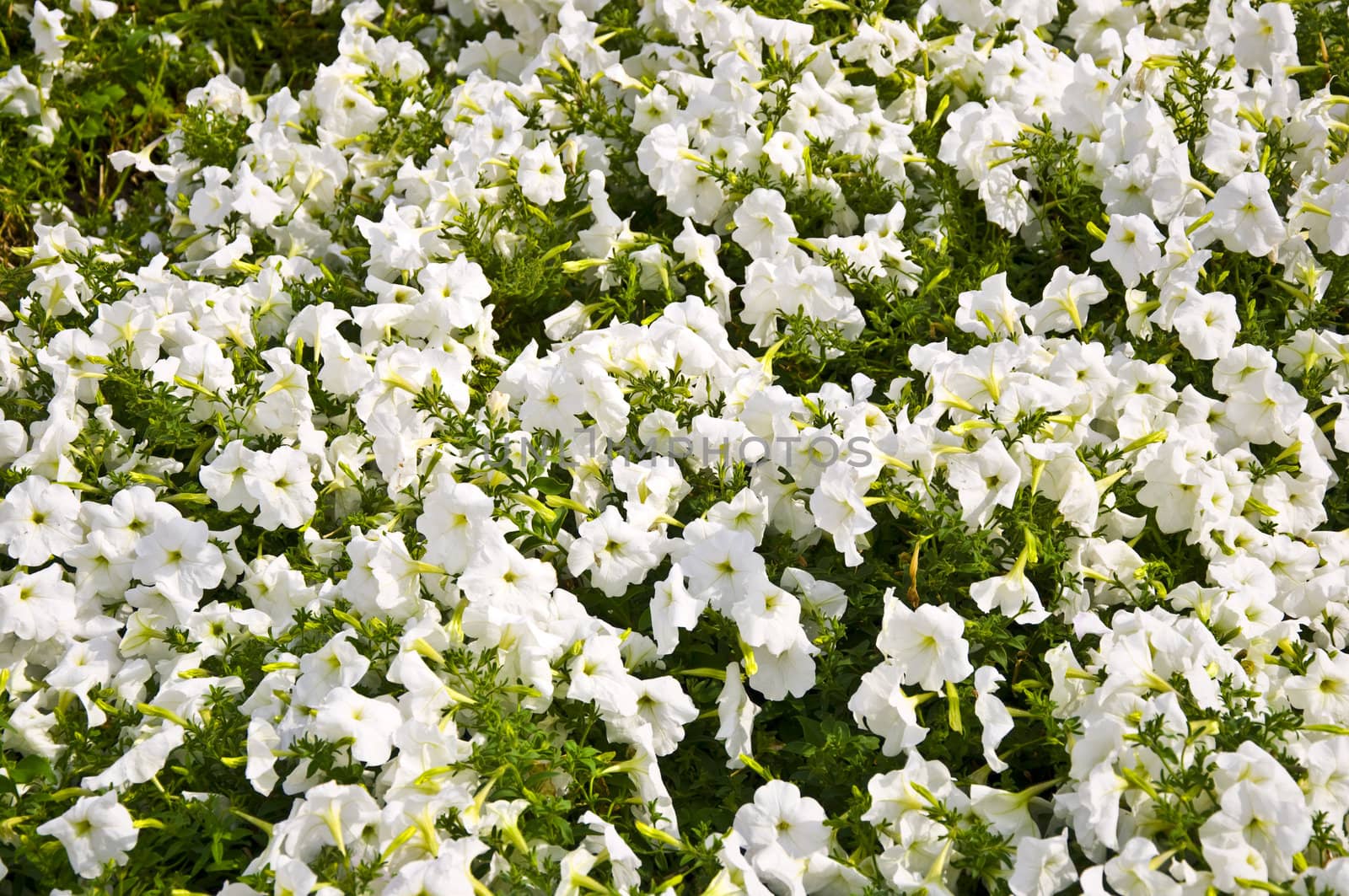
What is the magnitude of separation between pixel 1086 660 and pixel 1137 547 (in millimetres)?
394

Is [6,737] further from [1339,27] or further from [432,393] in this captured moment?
[1339,27]

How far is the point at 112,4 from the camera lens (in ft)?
13.8

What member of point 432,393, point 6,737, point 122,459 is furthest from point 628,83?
point 6,737

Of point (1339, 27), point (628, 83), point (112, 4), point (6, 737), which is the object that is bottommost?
point (6, 737)

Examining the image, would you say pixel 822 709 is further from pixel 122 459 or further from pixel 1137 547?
pixel 122 459

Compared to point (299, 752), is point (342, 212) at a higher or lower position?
higher

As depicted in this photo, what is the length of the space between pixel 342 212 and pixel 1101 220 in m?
2.28

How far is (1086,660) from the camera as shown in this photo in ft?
8.36

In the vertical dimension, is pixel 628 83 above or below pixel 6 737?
above

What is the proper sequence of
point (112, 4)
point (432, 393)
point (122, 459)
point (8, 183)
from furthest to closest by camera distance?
point (112, 4), point (8, 183), point (122, 459), point (432, 393)

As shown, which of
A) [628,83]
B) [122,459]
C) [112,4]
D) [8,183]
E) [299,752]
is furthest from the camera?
[112,4]

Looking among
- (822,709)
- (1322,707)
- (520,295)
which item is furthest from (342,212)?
(1322,707)

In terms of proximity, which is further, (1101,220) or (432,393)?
(1101,220)

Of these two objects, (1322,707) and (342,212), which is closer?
(1322,707)
